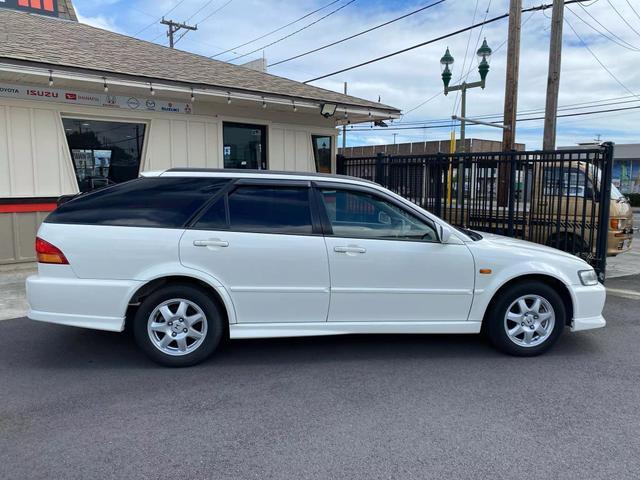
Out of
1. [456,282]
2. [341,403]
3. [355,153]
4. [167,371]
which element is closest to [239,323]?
[167,371]

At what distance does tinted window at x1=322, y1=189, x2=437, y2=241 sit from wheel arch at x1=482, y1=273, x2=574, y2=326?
2.70 ft

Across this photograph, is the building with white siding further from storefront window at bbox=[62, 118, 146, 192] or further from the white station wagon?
the white station wagon

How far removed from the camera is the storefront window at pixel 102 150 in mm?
8602

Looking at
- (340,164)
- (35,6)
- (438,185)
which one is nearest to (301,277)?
(438,185)

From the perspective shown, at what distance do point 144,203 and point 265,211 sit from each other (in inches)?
41.2

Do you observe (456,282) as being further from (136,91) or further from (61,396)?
(136,91)

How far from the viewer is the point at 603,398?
149 inches

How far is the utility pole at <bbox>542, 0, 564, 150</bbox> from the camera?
33.6 feet

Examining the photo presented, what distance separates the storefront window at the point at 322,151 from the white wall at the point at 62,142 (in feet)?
3.24

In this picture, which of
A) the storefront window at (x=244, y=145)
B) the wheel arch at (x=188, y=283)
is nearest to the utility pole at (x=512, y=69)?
the storefront window at (x=244, y=145)

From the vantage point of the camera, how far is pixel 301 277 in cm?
430

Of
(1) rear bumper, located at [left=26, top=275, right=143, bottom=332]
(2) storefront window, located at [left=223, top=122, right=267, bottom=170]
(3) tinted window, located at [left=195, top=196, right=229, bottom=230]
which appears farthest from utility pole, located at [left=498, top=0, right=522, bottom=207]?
(1) rear bumper, located at [left=26, top=275, right=143, bottom=332]

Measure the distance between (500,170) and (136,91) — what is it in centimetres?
626

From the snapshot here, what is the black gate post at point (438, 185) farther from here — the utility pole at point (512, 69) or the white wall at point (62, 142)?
the white wall at point (62, 142)
